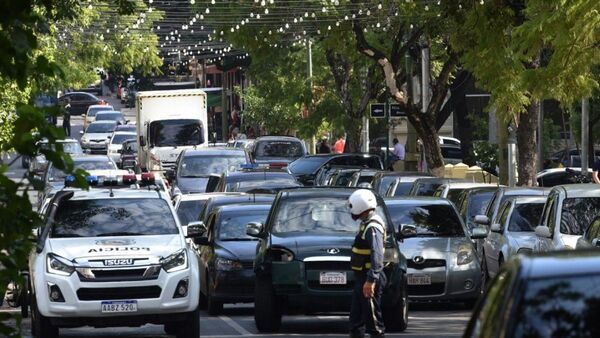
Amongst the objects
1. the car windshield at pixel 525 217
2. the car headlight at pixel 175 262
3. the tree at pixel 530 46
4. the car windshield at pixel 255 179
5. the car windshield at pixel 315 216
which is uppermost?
the tree at pixel 530 46

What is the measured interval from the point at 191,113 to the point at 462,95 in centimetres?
1139

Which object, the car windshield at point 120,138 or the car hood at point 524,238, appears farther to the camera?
the car windshield at point 120,138

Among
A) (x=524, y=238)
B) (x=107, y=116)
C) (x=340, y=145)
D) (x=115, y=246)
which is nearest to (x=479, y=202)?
(x=524, y=238)

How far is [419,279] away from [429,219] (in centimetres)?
141

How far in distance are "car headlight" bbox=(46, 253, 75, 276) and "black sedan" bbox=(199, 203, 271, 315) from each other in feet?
12.7

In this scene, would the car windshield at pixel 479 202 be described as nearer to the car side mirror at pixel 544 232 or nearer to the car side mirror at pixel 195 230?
the car side mirror at pixel 544 232

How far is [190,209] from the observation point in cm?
2767

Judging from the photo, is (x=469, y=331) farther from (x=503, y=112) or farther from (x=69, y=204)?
(x=503, y=112)

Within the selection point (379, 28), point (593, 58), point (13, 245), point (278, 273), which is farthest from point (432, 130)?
point (13, 245)

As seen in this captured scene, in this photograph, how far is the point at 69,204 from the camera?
16.9 m

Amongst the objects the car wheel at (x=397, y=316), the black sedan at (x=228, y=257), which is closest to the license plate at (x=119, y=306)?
the car wheel at (x=397, y=316)

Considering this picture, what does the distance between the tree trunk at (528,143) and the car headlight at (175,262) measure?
19169 millimetres

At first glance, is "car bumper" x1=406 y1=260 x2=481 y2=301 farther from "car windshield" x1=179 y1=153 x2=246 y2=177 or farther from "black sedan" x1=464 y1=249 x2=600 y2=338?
"car windshield" x1=179 y1=153 x2=246 y2=177

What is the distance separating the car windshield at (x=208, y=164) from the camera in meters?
38.1
